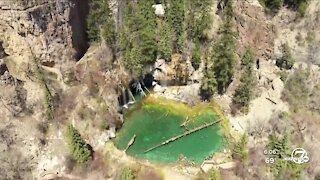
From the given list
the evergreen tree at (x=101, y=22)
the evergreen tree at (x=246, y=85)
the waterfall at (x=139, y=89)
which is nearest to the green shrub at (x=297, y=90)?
the evergreen tree at (x=246, y=85)

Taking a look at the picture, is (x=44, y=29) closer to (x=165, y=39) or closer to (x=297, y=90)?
(x=165, y=39)

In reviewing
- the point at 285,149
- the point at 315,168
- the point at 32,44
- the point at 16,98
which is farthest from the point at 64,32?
the point at 315,168

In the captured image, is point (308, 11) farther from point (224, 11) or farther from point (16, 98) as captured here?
point (16, 98)

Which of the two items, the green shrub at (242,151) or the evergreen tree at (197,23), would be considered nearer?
the green shrub at (242,151)

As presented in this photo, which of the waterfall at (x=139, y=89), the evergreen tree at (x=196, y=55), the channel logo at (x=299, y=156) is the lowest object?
the channel logo at (x=299, y=156)

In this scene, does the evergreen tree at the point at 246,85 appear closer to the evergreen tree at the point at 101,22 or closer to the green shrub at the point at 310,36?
the green shrub at the point at 310,36

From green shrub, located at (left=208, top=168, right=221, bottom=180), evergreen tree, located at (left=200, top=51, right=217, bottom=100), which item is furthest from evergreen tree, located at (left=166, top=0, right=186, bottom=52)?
green shrub, located at (left=208, top=168, right=221, bottom=180)
